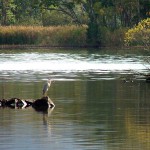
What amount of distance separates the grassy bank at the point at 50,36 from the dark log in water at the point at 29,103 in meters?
60.4

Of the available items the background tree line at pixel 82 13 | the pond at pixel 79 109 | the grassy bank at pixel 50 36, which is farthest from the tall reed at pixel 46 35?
the pond at pixel 79 109

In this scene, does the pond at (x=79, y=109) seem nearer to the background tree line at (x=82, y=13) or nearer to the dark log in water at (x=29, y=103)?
the dark log in water at (x=29, y=103)

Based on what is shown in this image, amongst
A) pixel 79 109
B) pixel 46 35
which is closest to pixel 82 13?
pixel 46 35

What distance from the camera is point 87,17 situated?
11175 centimetres

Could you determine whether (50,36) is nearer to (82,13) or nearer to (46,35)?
(46,35)

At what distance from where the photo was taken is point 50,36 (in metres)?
100

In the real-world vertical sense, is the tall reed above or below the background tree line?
below

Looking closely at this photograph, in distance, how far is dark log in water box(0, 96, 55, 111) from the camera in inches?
1446

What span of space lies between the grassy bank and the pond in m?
29.5

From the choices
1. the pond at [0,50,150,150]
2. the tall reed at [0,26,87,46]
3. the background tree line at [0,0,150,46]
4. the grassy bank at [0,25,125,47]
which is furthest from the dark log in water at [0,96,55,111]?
the tall reed at [0,26,87,46]

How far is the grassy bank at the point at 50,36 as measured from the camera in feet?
325

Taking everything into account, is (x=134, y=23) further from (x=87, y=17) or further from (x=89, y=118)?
(x=89, y=118)

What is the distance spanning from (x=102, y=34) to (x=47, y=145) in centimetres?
7193

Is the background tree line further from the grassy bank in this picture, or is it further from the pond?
the pond
